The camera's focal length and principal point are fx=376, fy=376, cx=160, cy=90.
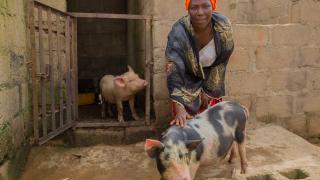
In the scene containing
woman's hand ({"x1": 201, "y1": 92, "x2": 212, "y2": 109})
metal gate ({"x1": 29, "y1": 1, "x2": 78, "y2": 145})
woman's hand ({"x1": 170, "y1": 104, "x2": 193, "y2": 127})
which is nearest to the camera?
woman's hand ({"x1": 170, "y1": 104, "x2": 193, "y2": 127})

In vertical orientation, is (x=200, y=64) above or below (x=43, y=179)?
above

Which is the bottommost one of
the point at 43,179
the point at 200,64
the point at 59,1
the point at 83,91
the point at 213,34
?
the point at 43,179

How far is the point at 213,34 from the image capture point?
3.64 m

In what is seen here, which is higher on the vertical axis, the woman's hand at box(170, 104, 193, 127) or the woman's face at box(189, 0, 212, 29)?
the woman's face at box(189, 0, 212, 29)

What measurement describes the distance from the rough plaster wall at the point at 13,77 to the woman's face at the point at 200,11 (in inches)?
67.6

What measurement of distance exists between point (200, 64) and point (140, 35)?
2.51m

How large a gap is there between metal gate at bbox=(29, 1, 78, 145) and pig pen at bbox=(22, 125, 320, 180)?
271 millimetres

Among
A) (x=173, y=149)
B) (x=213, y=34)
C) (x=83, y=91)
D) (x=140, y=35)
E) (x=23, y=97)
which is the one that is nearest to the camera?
(x=173, y=149)

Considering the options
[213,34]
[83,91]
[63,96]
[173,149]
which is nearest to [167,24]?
[213,34]

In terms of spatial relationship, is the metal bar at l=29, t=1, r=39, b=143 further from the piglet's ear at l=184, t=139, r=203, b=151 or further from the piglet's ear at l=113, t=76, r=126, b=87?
the piglet's ear at l=184, t=139, r=203, b=151

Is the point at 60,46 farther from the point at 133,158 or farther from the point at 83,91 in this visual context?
the point at 83,91

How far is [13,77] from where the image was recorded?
3.74 meters

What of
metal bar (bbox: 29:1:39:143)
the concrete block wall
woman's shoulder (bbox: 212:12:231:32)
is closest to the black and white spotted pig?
woman's shoulder (bbox: 212:12:231:32)

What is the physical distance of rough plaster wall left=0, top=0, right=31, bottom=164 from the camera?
340 centimetres
